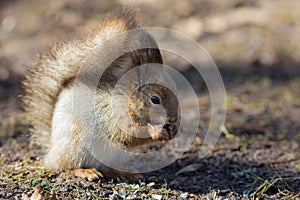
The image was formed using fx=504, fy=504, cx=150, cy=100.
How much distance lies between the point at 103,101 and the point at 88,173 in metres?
0.45

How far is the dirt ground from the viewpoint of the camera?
305 cm

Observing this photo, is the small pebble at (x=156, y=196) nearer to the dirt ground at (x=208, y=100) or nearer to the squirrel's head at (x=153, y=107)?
the dirt ground at (x=208, y=100)

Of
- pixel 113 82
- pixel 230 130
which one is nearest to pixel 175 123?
pixel 113 82

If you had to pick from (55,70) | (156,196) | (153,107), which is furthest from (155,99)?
(55,70)

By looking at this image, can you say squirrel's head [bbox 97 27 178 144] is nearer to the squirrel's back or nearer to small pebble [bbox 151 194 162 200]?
the squirrel's back

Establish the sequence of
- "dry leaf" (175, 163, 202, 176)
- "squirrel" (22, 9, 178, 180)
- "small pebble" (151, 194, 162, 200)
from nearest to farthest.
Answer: "small pebble" (151, 194, 162, 200) < "squirrel" (22, 9, 178, 180) < "dry leaf" (175, 163, 202, 176)

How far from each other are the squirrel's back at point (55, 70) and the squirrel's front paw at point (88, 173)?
487 millimetres

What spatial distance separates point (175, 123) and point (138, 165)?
670 mm

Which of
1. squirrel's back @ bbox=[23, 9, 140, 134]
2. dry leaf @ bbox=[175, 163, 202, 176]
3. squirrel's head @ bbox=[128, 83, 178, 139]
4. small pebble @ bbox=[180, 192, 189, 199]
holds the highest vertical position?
squirrel's back @ bbox=[23, 9, 140, 134]

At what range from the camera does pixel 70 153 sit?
3.12 m

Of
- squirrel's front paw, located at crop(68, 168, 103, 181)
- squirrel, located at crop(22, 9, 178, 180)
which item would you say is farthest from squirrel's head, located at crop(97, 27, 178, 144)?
squirrel's front paw, located at crop(68, 168, 103, 181)

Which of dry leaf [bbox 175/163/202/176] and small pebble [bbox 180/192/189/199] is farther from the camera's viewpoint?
dry leaf [bbox 175/163/202/176]

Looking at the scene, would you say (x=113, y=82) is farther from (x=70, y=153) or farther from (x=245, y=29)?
(x=245, y=29)

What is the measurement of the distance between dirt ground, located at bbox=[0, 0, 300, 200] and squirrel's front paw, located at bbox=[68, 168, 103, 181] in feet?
0.15
